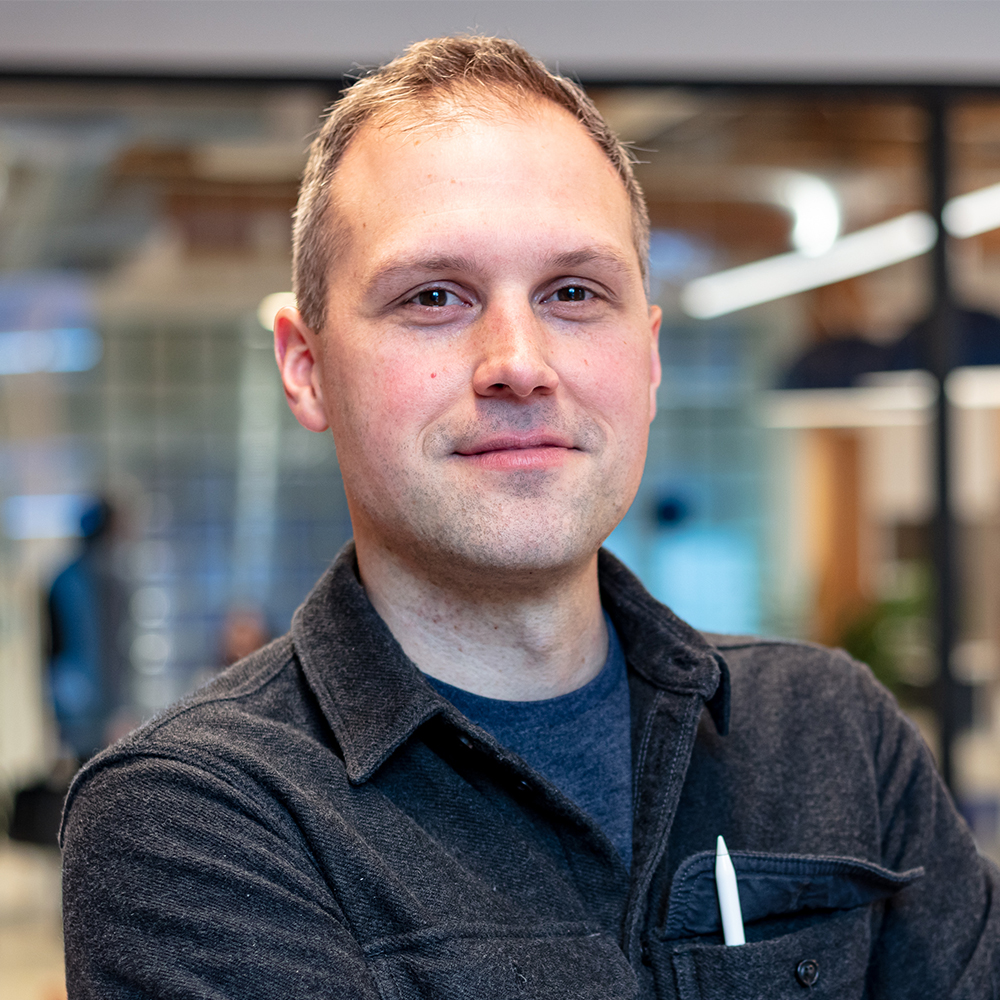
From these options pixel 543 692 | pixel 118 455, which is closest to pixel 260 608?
pixel 118 455

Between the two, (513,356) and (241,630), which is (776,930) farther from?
(241,630)

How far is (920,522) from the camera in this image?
337 cm

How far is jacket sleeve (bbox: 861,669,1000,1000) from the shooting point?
3.66ft

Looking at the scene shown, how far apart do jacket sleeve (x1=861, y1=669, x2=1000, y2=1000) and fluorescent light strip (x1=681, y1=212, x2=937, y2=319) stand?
2.41 meters

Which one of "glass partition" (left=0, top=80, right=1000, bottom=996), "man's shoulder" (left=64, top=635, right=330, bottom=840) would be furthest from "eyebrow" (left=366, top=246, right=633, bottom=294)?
"glass partition" (left=0, top=80, right=1000, bottom=996)

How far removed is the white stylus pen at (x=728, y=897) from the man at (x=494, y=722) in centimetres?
1

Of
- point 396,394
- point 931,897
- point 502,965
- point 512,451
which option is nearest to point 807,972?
point 931,897

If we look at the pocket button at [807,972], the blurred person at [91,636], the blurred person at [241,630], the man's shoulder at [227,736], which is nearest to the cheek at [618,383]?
the man's shoulder at [227,736]

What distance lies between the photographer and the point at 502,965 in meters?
0.93

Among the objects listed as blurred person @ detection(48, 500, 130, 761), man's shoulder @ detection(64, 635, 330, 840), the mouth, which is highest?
the mouth

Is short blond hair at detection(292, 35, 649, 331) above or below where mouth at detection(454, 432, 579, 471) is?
above

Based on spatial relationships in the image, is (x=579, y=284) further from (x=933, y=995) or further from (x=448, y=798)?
(x=933, y=995)

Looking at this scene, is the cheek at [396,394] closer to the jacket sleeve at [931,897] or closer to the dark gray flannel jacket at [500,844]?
the dark gray flannel jacket at [500,844]

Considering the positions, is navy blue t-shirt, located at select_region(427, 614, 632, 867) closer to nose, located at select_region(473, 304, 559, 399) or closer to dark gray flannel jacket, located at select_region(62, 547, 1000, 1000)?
dark gray flannel jacket, located at select_region(62, 547, 1000, 1000)
